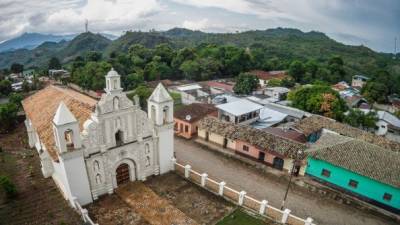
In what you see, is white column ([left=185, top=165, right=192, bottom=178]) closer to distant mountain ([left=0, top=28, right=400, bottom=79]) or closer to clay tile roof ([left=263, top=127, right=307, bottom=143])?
clay tile roof ([left=263, top=127, right=307, bottom=143])

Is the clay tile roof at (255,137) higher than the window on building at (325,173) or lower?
higher

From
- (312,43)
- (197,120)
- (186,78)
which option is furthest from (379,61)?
(197,120)

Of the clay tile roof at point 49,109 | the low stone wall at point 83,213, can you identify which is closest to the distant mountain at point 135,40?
the clay tile roof at point 49,109

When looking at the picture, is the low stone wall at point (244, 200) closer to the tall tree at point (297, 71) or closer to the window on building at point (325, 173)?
the window on building at point (325, 173)

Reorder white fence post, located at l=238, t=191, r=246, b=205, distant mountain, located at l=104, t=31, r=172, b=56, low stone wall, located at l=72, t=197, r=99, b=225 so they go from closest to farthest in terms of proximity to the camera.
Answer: low stone wall, located at l=72, t=197, r=99, b=225
white fence post, located at l=238, t=191, r=246, b=205
distant mountain, located at l=104, t=31, r=172, b=56

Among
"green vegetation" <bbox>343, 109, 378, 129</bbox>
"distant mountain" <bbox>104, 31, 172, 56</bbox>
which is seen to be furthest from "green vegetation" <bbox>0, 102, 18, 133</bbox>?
"distant mountain" <bbox>104, 31, 172, 56</bbox>

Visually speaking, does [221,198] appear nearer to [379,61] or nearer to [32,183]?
[32,183]

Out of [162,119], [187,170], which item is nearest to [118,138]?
[162,119]
